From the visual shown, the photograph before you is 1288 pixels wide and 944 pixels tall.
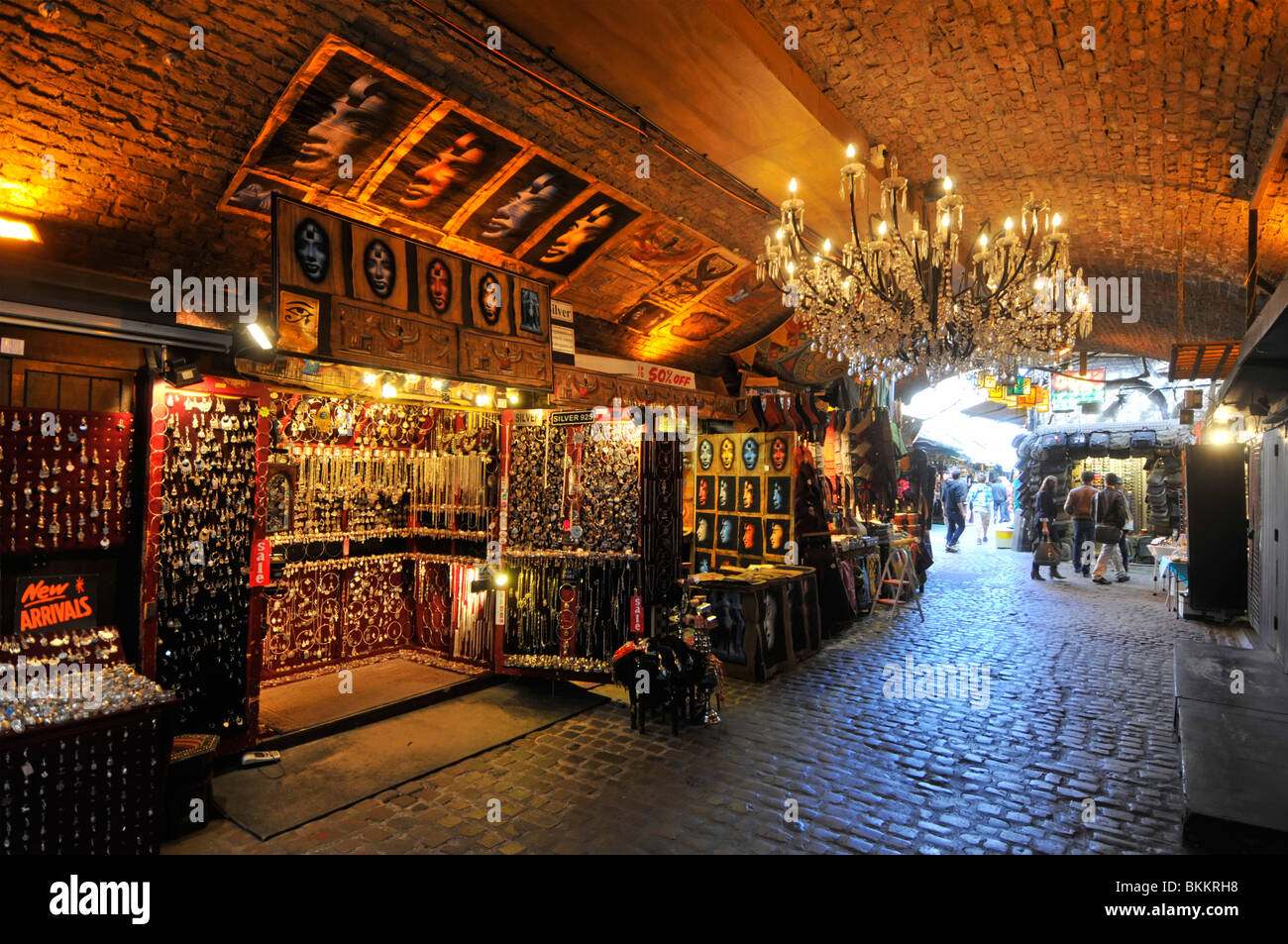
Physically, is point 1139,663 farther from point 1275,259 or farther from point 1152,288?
point 1152,288

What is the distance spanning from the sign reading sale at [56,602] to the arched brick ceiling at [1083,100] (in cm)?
597

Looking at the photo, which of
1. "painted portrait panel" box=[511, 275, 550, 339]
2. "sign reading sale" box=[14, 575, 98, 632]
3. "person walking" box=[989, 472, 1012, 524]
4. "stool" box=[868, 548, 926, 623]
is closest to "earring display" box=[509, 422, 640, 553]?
"painted portrait panel" box=[511, 275, 550, 339]

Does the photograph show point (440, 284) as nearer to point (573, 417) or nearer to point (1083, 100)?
point (573, 417)

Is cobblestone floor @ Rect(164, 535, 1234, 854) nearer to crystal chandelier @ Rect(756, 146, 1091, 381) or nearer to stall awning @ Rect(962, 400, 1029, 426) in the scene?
crystal chandelier @ Rect(756, 146, 1091, 381)

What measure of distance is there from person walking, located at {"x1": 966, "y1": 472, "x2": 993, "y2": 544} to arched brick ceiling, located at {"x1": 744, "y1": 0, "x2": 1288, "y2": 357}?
15337 millimetres

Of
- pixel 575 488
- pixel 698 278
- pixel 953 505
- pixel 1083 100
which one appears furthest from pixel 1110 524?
pixel 575 488

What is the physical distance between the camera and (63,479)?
4.04m

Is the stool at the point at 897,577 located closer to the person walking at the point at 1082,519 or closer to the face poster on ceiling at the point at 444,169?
the person walking at the point at 1082,519

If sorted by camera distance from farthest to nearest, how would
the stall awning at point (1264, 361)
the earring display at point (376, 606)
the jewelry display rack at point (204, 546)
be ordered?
1. the earring display at point (376, 606)
2. the jewelry display rack at point (204, 546)
3. the stall awning at point (1264, 361)

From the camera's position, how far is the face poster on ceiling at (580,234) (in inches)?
253

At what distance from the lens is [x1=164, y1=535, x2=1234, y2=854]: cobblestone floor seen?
3500mm

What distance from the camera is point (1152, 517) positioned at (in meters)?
17.4

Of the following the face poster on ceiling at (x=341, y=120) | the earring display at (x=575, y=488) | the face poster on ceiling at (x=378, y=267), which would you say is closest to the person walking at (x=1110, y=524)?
the earring display at (x=575, y=488)
